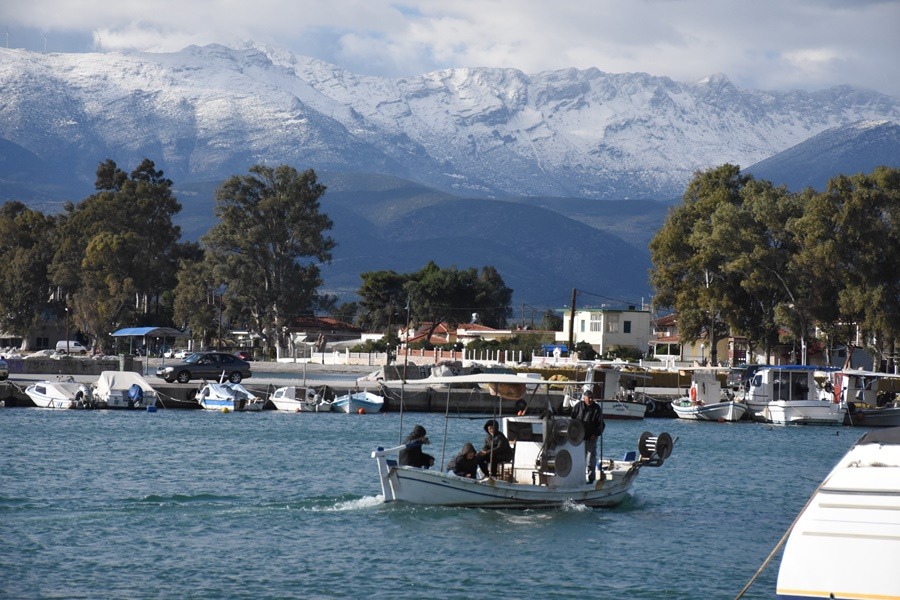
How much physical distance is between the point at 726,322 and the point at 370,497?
56382mm

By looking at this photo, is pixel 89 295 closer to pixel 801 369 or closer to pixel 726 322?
pixel 726 322

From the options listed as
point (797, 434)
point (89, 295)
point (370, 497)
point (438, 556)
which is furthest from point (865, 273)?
point (89, 295)

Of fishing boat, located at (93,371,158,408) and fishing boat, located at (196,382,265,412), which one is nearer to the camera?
fishing boat, located at (93,371,158,408)

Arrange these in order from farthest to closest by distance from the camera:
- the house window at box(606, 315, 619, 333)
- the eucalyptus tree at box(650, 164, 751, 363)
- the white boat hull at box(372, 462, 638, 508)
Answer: the house window at box(606, 315, 619, 333)
the eucalyptus tree at box(650, 164, 751, 363)
the white boat hull at box(372, 462, 638, 508)

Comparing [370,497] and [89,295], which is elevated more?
[89,295]

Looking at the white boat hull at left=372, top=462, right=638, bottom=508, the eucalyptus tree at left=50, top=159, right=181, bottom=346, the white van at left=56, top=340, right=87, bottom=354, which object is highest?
the eucalyptus tree at left=50, top=159, right=181, bottom=346

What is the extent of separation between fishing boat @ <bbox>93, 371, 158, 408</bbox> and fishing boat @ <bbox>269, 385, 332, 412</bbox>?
5.41 metres

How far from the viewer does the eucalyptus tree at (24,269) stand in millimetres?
114250

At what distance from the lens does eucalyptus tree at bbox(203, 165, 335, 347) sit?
10744 centimetres

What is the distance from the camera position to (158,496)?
2761 cm

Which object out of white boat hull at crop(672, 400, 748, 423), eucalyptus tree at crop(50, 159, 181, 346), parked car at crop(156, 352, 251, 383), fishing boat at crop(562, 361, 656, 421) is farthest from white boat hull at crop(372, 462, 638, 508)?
eucalyptus tree at crop(50, 159, 181, 346)

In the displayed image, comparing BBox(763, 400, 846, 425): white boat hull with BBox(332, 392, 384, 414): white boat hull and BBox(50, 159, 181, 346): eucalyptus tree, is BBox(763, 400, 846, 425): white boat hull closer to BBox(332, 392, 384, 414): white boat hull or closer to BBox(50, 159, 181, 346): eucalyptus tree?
BBox(332, 392, 384, 414): white boat hull

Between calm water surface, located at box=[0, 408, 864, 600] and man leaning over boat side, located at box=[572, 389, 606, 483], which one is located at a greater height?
man leaning over boat side, located at box=[572, 389, 606, 483]

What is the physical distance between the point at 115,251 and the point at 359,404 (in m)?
56.3
